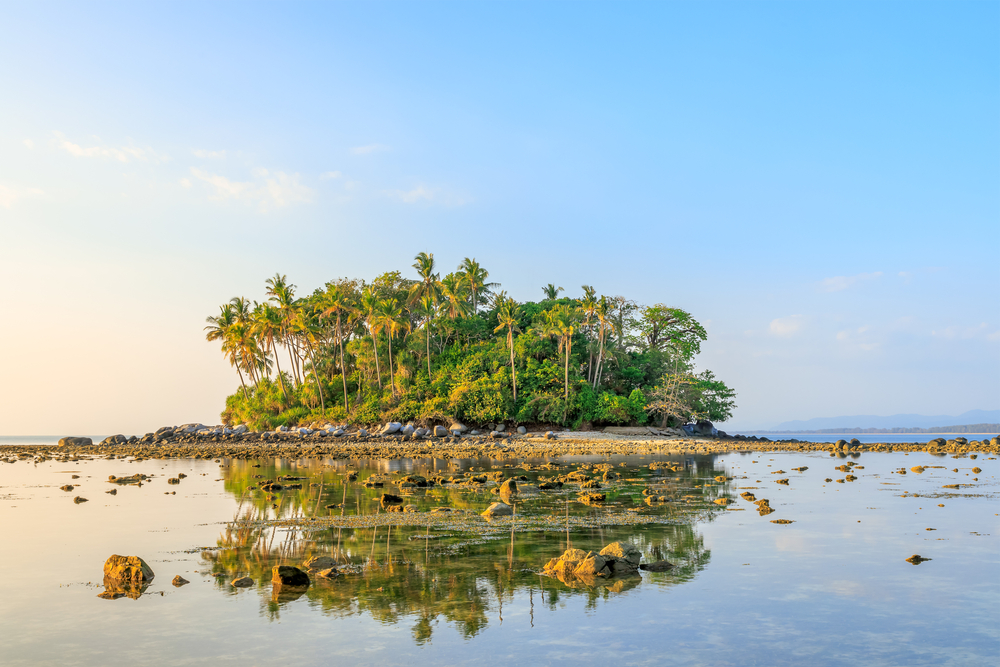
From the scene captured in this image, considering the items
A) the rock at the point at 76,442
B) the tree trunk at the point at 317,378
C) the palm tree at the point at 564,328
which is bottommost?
the rock at the point at 76,442

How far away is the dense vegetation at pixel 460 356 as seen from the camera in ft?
218

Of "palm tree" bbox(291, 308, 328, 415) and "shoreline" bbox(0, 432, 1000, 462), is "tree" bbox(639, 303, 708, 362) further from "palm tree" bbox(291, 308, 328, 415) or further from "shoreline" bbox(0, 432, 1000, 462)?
→ "palm tree" bbox(291, 308, 328, 415)

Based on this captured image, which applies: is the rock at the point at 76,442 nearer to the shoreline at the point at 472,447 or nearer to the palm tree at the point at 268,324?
the shoreline at the point at 472,447

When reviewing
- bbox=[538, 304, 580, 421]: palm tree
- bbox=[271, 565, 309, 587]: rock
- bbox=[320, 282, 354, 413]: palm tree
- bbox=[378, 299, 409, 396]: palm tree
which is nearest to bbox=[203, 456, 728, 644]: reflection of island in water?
bbox=[271, 565, 309, 587]: rock

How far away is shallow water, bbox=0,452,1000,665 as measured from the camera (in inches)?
311

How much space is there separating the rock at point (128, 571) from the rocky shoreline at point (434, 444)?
35601mm

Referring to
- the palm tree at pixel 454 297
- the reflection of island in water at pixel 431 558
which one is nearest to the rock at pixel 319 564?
the reflection of island in water at pixel 431 558

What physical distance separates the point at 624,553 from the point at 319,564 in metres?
5.36

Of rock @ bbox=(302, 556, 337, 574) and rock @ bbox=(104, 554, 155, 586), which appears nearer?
rock @ bbox=(104, 554, 155, 586)

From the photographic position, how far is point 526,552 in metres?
13.1

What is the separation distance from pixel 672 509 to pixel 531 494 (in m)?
5.41

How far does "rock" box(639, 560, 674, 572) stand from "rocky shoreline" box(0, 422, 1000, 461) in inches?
1363

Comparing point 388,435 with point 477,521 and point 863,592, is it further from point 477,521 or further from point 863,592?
point 863,592

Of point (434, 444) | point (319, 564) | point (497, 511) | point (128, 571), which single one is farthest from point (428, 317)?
point (128, 571)
